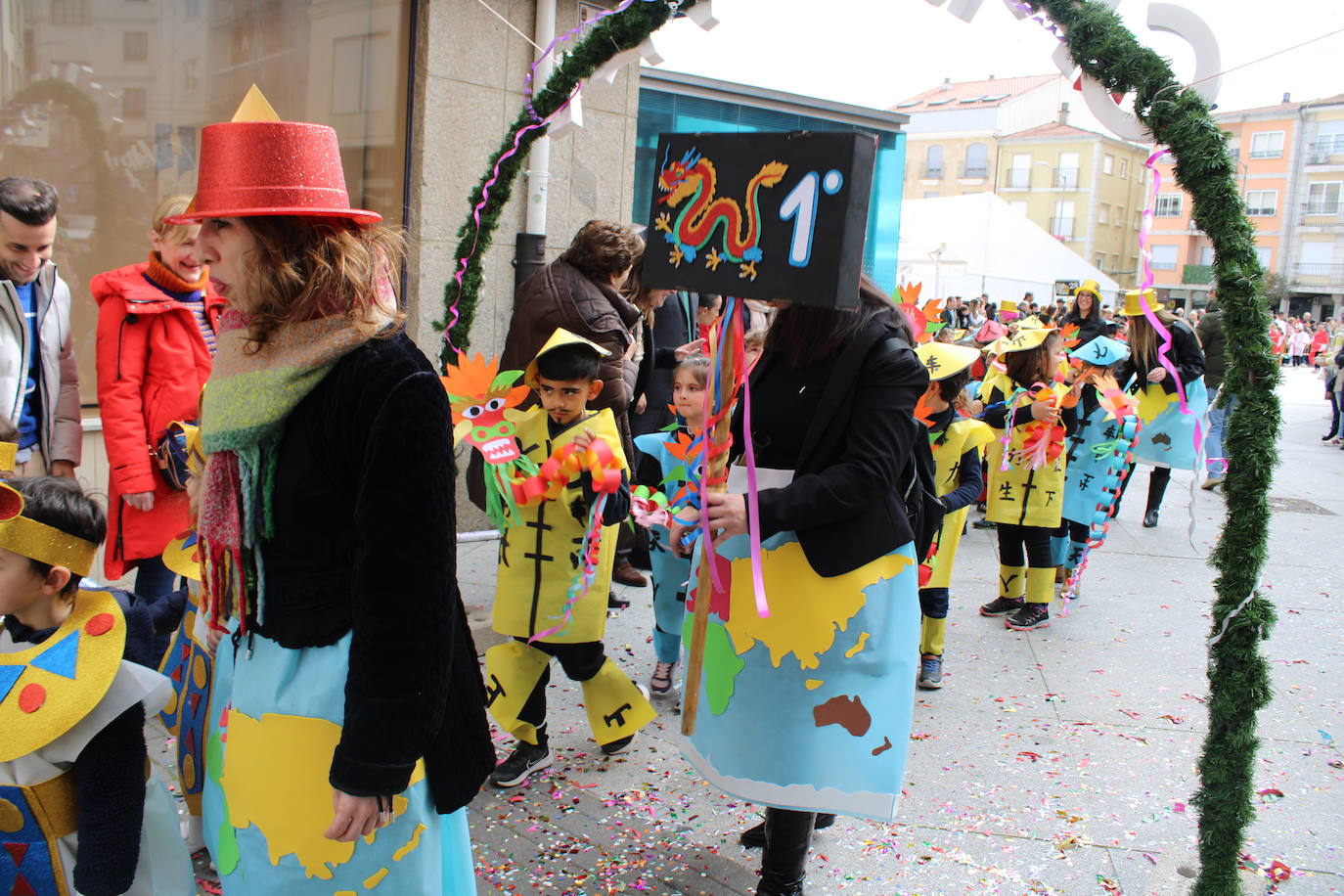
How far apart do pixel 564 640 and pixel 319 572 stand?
1.87 m

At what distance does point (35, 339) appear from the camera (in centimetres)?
373

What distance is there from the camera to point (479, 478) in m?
4.74

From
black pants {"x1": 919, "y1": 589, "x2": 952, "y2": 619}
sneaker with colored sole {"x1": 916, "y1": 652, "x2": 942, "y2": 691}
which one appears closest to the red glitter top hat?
black pants {"x1": 919, "y1": 589, "x2": 952, "y2": 619}

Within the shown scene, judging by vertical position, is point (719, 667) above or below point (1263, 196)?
below

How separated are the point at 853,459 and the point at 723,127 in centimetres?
911

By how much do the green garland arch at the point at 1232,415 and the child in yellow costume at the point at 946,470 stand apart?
170 cm

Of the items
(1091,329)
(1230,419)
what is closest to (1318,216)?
(1091,329)

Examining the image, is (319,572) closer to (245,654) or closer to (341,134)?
(245,654)

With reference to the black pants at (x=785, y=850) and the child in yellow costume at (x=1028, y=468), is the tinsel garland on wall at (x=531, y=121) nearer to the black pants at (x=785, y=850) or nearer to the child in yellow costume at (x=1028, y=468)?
the black pants at (x=785, y=850)

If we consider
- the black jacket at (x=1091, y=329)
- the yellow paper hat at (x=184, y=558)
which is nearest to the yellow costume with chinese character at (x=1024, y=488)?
the black jacket at (x=1091, y=329)

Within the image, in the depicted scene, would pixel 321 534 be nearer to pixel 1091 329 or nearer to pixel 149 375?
pixel 149 375

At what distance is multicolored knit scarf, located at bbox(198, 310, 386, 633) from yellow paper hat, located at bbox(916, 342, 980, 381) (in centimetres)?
301

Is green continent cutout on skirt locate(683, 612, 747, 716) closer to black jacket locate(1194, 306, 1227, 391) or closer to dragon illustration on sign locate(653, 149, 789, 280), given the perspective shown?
dragon illustration on sign locate(653, 149, 789, 280)

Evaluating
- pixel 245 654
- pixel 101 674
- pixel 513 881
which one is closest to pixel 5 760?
pixel 101 674
